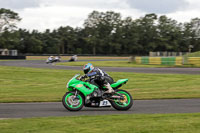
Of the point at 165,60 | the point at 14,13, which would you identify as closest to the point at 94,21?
the point at 14,13

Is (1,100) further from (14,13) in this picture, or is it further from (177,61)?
(14,13)

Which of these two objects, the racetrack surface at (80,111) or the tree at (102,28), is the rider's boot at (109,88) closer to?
the racetrack surface at (80,111)

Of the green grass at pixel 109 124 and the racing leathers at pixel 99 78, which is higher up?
the racing leathers at pixel 99 78

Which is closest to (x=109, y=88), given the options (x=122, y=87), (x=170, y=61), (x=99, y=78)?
(x=99, y=78)

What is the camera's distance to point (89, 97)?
9242 mm

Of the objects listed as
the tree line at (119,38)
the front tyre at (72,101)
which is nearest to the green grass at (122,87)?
the front tyre at (72,101)

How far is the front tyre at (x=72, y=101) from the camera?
361 inches

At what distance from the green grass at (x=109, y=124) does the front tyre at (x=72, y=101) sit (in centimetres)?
132

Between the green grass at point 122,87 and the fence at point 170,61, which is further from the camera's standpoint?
the fence at point 170,61

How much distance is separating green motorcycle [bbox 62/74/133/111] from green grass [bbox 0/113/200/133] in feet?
4.49

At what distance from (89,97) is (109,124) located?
8.22 feet

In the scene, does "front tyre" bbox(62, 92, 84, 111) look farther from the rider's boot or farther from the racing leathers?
the rider's boot

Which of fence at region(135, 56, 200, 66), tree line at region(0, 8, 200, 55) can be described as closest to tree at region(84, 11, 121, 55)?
tree line at region(0, 8, 200, 55)

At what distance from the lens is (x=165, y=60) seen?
37625 millimetres
